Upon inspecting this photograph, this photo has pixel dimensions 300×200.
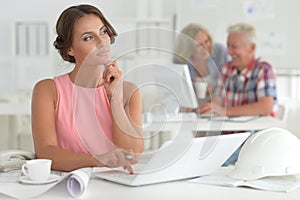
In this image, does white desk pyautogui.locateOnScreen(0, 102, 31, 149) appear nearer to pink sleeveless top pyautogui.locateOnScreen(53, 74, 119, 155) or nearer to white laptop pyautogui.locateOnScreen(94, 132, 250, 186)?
pink sleeveless top pyautogui.locateOnScreen(53, 74, 119, 155)

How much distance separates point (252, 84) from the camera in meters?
3.61

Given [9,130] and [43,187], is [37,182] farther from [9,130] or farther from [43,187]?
[9,130]

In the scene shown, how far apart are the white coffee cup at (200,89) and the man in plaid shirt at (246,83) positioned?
16cm

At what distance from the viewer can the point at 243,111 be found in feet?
11.2

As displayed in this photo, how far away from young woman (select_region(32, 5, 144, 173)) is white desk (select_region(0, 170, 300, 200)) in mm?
135

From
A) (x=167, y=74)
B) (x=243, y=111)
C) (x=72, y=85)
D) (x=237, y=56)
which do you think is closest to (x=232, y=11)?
(x=237, y=56)

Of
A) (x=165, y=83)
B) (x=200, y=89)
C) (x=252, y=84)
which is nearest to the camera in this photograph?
(x=165, y=83)

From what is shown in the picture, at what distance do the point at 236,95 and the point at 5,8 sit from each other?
2.58 m

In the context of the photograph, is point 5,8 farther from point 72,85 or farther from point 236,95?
point 72,85

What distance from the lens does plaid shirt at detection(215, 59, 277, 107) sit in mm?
3555

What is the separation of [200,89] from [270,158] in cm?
172

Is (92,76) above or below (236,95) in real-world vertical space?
above

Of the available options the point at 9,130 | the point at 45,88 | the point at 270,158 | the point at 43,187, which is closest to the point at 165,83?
the point at 45,88

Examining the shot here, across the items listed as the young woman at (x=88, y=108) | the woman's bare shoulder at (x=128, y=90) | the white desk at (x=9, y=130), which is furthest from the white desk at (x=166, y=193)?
the white desk at (x=9, y=130)
